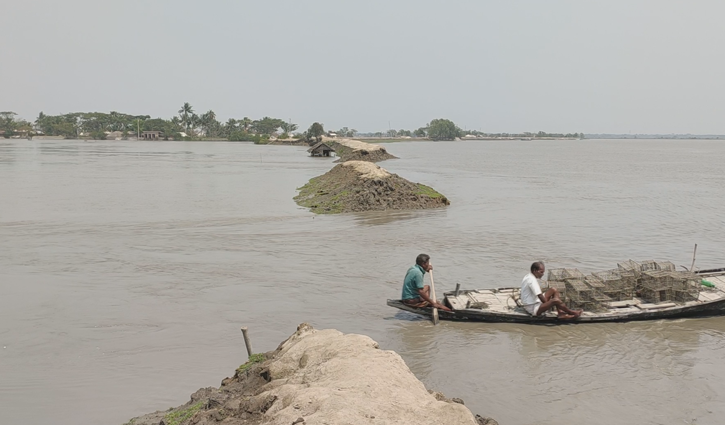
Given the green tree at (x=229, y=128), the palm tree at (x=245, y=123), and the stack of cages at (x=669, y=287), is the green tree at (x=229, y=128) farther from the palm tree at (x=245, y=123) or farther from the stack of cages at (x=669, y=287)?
the stack of cages at (x=669, y=287)

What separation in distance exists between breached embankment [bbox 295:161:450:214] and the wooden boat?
13580mm

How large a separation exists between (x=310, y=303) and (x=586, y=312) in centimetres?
504

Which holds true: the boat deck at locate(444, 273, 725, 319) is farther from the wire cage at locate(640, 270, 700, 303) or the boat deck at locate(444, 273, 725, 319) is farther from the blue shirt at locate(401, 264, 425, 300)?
the blue shirt at locate(401, 264, 425, 300)

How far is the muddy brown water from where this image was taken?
7801mm

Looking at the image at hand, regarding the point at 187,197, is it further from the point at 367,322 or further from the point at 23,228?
the point at 367,322

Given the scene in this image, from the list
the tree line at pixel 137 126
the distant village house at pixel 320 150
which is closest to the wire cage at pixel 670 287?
the distant village house at pixel 320 150

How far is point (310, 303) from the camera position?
11930 millimetres

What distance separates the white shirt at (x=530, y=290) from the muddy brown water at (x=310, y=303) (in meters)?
0.48

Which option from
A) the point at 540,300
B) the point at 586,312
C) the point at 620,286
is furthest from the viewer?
the point at 620,286

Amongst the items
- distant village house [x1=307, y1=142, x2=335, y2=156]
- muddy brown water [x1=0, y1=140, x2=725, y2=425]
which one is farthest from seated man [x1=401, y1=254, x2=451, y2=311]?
distant village house [x1=307, y1=142, x2=335, y2=156]

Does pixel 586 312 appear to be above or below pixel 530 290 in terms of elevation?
below

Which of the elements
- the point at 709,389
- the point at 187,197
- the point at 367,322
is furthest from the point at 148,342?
→ the point at 187,197

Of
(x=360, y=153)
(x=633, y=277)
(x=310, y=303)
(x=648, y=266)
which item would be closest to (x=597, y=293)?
(x=633, y=277)

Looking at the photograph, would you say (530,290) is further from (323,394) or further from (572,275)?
(323,394)
